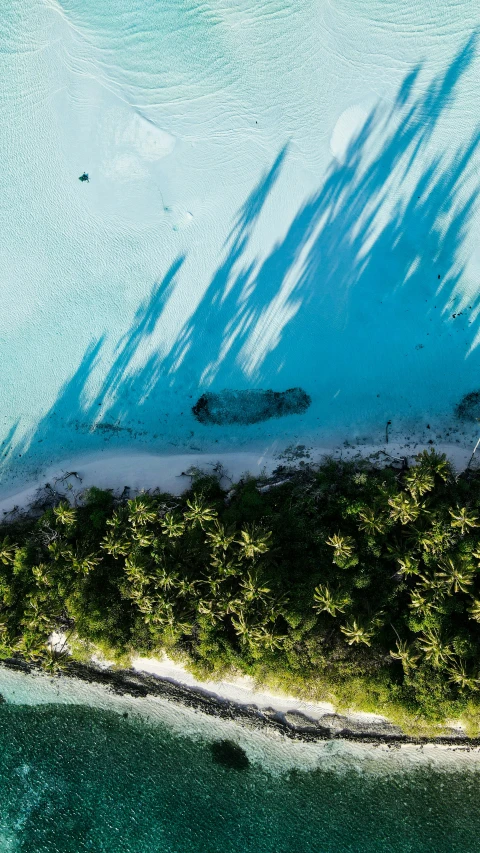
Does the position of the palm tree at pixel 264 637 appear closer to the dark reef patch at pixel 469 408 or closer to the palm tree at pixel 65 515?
the palm tree at pixel 65 515

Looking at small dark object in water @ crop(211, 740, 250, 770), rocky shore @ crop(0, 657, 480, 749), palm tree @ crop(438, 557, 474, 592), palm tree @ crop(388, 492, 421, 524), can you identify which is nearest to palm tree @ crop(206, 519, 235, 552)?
palm tree @ crop(388, 492, 421, 524)

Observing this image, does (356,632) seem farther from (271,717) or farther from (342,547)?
(271,717)

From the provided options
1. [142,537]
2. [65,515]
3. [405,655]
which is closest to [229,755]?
[405,655]

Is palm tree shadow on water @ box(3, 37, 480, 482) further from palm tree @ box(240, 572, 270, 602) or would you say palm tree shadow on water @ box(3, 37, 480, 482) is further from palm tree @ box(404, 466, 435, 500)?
palm tree @ box(240, 572, 270, 602)

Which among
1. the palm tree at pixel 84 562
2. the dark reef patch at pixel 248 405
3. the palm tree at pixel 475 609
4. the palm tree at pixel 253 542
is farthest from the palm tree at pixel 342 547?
the palm tree at pixel 84 562

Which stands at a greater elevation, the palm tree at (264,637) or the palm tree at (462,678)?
the palm tree at (462,678)
